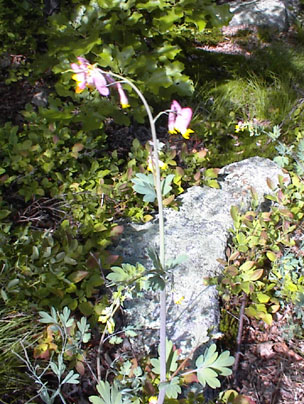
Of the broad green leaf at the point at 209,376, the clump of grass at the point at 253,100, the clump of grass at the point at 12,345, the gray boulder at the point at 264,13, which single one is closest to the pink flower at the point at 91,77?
the broad green leaf at the point at 209,376

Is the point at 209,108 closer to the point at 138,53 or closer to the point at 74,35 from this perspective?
the point at 138,53

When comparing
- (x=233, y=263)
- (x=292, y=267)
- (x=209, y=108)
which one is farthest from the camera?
(x=209, y=108)

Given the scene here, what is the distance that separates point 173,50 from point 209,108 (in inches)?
30.4

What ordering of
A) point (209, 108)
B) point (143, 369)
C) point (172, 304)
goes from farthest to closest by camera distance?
point (209, 108) → point (172, 304) → point (143, 369)

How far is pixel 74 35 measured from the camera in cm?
255

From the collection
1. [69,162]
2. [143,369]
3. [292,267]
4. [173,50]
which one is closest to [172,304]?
[143,369]

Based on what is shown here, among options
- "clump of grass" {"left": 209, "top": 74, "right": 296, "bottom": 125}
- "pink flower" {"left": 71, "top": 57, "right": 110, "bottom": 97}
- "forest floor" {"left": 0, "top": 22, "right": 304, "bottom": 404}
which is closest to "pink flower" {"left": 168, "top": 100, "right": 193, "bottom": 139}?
"pink flower" {"left": 71, "top": 57, "right": 110, "bottom": 97}

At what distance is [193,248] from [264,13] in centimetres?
443

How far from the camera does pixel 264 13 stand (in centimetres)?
539

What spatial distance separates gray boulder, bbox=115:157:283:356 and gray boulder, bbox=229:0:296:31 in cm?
323

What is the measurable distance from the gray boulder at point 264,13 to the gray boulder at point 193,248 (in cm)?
323

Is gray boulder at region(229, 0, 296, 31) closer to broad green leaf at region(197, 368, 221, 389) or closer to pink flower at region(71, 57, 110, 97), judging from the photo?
pink flower at region(71, 57, 110, 97)

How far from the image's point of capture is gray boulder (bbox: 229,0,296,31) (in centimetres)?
528

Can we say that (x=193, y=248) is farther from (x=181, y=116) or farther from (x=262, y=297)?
(x=181, y=116)
